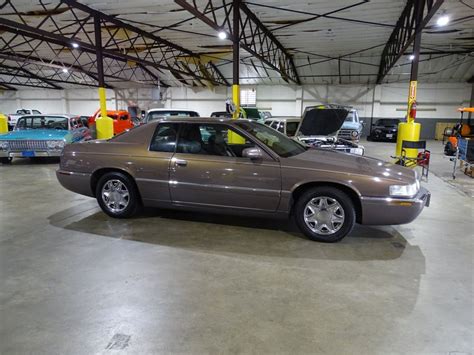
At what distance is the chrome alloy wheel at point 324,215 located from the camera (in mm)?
3652

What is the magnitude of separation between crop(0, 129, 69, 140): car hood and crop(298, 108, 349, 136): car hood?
6.50 meters

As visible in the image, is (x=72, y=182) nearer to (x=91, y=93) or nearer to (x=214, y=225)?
(x=214, y=225)

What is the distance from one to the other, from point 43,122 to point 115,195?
23.2 ft

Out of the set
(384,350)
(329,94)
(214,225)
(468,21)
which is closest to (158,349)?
(384,350)

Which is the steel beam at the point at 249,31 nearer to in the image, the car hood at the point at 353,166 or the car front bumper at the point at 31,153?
the car hood at the point at 353,166

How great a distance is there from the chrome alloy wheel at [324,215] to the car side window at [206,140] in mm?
1060

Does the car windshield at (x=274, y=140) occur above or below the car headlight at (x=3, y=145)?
above

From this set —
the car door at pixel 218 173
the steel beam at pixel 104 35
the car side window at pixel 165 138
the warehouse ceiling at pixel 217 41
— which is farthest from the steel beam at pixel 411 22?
the steel beam at pixel 104 35

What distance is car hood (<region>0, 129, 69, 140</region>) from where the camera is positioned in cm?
899

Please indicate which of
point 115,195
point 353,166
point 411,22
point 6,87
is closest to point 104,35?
point 411,22

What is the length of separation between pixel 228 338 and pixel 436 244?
281cm

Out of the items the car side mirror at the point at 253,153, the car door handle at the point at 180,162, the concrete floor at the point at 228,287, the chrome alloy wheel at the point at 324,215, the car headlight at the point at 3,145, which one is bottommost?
the concrete floor at the point at 228,287

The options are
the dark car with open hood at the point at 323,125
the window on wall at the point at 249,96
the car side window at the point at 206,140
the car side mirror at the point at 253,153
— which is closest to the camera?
the car side mirror at the point at 253,153

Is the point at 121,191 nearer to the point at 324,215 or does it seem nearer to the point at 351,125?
the point at 324,215
